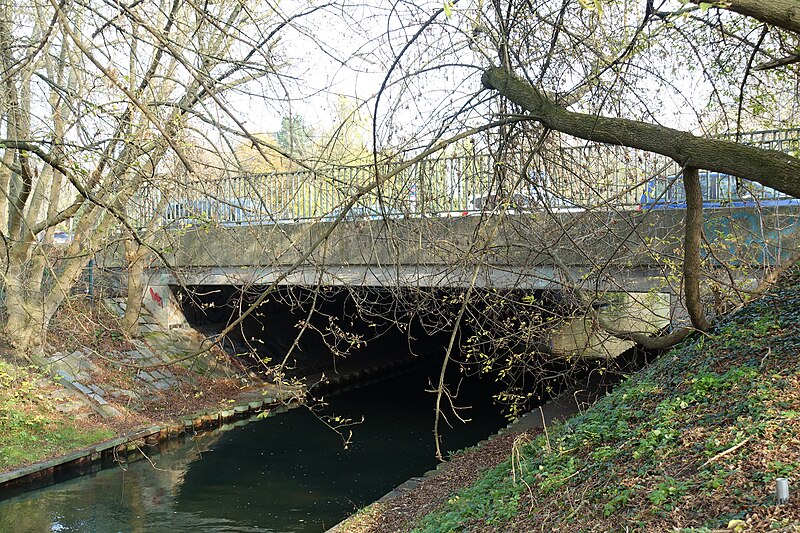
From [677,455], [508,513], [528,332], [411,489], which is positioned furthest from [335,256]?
[677,455]

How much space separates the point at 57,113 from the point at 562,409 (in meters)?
8.24

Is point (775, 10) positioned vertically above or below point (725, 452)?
above

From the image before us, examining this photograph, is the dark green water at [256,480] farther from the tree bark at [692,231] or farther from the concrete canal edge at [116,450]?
the tree bark at [692,231]

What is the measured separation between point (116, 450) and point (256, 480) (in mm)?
3384

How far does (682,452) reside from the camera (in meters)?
5.07

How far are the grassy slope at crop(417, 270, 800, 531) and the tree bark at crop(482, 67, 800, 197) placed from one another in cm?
167

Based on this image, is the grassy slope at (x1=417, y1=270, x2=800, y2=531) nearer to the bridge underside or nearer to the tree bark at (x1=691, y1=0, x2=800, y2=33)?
the bridge underside

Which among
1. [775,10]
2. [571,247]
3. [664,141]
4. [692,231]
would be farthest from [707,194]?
[775,10]

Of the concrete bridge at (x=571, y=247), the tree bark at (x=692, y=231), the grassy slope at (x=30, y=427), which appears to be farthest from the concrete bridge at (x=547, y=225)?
the grassy slope at (x=30, y=427)

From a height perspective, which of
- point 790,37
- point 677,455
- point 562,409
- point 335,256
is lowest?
point 562,409

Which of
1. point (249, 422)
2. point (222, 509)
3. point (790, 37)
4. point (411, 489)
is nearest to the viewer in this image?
point (790, 37)

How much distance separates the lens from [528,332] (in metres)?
7.23

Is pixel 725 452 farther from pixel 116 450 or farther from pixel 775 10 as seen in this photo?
pixel 116 450

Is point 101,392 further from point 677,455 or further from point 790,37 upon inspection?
point 790,37
